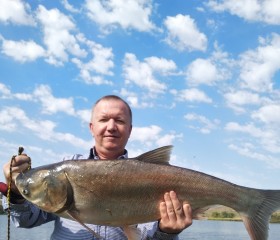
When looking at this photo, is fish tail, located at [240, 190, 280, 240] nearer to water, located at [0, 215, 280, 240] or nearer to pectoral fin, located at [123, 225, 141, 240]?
pectoral fin, located at [123, 225, 141, 240]

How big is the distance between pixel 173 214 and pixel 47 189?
1791mm

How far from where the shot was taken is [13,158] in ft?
17.8

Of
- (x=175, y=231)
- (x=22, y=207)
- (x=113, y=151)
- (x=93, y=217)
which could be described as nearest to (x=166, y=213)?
(x=175, y=231)

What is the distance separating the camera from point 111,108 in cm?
667

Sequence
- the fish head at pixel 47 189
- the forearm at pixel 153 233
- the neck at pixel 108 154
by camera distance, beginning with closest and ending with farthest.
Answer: the fish head at pixel 47 189, the forearm at pixel 153 233, the neck at pixel 108 154

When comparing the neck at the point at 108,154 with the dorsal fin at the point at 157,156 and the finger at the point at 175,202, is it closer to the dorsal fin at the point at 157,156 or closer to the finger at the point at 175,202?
the dorsal fin at the point at 157,156

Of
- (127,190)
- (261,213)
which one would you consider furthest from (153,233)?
(261,213)

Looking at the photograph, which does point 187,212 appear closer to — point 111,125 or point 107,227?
point 107,227

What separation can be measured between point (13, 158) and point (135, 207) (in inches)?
71.2

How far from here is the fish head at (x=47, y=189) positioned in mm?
5367

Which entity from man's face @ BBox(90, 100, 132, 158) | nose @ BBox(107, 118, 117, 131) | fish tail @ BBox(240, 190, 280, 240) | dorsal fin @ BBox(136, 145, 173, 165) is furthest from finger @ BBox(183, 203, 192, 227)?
nose @ BBox(107, 118, 117, 131)

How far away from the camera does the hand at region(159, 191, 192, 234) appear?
220 inches

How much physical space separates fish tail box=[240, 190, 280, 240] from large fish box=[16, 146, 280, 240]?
0.01 m

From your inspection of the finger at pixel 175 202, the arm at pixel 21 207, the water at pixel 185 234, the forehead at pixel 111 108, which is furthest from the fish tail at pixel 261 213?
the water at pixel 185 234
